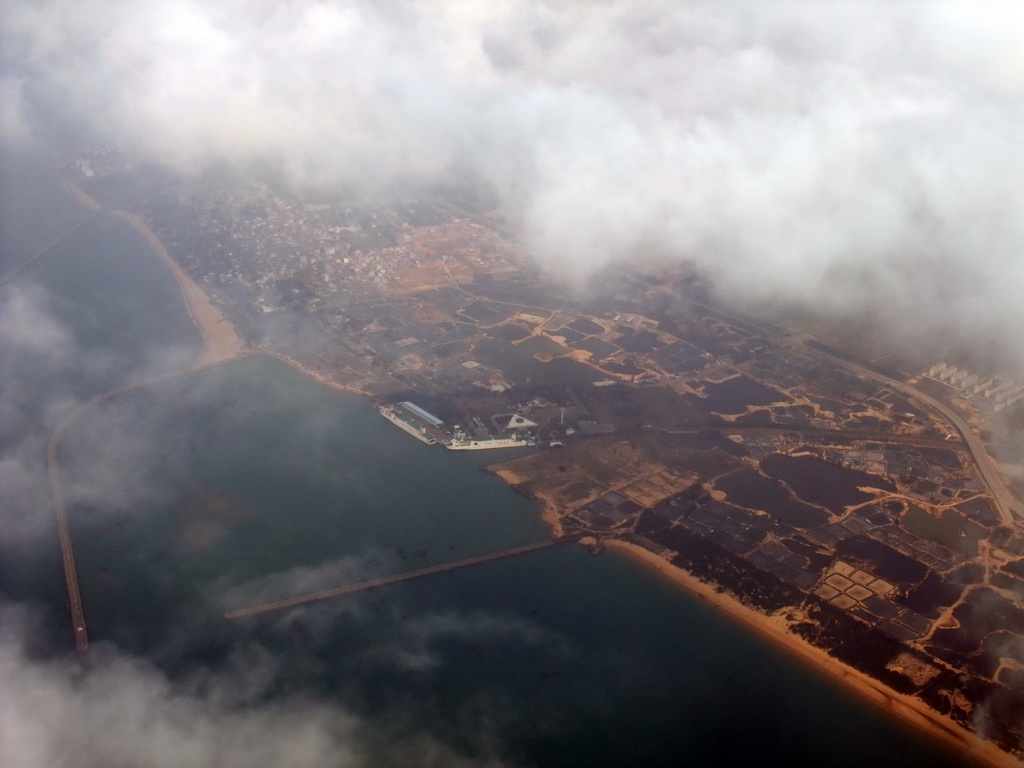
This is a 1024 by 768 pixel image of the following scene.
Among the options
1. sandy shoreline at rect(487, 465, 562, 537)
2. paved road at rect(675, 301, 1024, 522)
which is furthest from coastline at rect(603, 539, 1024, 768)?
paved road at rect(675, 301, 1024, 522)

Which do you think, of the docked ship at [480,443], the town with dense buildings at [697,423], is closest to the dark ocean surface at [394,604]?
the docked ship at [480,443]

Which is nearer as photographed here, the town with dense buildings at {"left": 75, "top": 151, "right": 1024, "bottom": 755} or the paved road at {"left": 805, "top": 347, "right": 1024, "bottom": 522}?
the town with dense buildings at {"left": 75, "top": 151, "right": 1024, "bottom": 755}

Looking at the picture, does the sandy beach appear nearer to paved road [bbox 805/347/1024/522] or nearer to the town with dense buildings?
the town with dense buildings

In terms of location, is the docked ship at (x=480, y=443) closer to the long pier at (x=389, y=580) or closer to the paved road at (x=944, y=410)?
the long pier at (x=389, y=580)

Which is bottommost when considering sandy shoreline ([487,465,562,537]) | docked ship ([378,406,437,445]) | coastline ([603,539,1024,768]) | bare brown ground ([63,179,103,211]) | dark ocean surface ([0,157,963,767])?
dark ocean surface ([0,157,963,767])

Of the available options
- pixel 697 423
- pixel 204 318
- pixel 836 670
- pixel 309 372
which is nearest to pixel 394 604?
pixel 836 670
